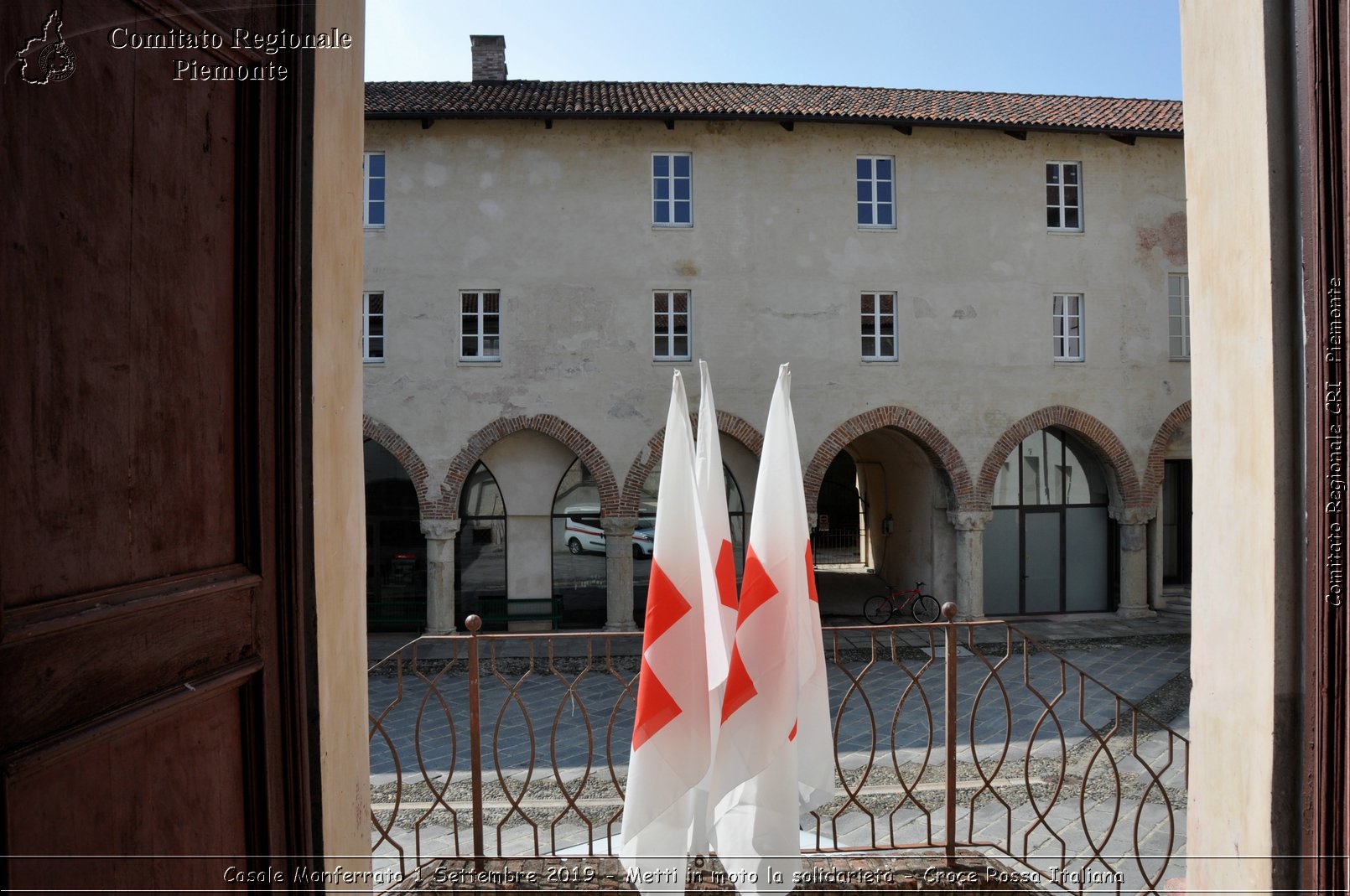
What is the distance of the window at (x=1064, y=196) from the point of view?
15133 mm

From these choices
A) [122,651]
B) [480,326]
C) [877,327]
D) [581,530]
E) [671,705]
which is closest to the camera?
[122,651]

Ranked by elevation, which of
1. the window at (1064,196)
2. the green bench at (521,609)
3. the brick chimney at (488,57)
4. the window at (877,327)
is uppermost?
the brick chimney at (488,57)

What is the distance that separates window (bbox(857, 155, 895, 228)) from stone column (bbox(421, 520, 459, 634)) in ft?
29.9

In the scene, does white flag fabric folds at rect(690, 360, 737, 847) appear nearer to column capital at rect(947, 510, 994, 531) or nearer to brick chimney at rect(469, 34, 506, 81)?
column capital at rect(947, 510, 994, 531)

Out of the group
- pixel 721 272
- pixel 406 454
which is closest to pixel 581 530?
pixel 406 454

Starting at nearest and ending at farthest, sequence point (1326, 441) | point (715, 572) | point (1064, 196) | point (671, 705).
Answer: point (1326, 441), point (671, 705), point (715, 572), point (1064, 196)

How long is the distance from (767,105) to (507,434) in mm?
7433

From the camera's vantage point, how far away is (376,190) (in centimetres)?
1427

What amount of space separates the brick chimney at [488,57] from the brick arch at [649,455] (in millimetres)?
8151

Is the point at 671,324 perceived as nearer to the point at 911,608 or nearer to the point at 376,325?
the point at 376,325

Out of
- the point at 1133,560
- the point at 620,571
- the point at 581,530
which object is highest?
the point at 581,530

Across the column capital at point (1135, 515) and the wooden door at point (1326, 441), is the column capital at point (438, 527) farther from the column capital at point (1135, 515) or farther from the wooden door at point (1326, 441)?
the wooden door at point (1326, 441)

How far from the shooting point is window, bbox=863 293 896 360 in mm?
14773

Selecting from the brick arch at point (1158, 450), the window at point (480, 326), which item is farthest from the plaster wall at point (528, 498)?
the brick arch at point (1158, 450)
